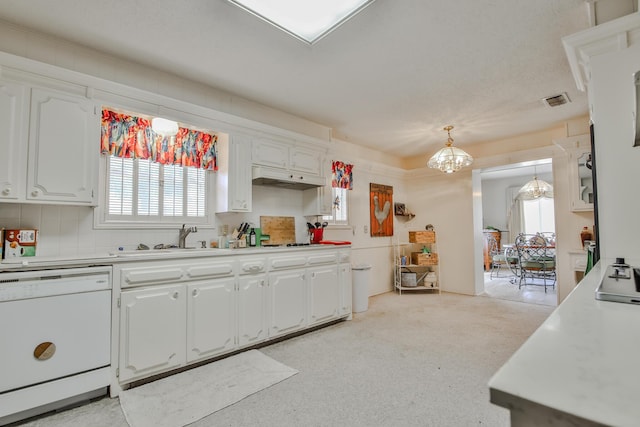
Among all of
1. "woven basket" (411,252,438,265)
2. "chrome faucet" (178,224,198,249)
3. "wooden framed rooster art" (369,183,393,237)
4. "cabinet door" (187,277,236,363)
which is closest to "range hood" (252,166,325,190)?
"chrome faucet" (178,224,198,249)

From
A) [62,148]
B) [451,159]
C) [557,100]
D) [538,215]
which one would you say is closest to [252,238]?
[62,148]

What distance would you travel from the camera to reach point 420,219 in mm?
5922

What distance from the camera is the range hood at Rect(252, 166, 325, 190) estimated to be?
10.9ft

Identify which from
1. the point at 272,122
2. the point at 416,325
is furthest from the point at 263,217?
the point at 416,325

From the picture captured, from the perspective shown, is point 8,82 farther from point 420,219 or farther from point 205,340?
point 420,219

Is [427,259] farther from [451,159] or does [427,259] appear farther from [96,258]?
[96,258]

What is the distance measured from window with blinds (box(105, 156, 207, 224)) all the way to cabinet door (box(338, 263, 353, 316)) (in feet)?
5.62

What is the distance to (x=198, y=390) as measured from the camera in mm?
2201

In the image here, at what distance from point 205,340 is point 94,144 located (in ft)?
5.92

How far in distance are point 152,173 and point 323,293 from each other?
2.18 metres

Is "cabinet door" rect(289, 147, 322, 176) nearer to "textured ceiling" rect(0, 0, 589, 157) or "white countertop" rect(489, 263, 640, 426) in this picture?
"textured ceiling" rect(0, 0, 589, 157)

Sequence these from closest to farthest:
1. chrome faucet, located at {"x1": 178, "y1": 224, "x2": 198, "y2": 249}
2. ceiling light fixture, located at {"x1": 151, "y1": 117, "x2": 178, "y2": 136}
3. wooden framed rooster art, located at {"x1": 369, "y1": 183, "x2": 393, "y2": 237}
Answer: 1. ceiling light fixture, located at {"x1": 151, "y1": 117, "x2": 178, "y2": 136}
2. chrome faucet, located at {"x1": 178, "y1": 224, "x2": 198, "y2": 249}
3. wooden framed rooster art, located at {"x1": 369, "y1": 183, "x2": 393, "y2": 237}

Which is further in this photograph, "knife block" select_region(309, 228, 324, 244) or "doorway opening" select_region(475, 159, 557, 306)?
"doorway opening" select_region(475, 159, 557, 306)

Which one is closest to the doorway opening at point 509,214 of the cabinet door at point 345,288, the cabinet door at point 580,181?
the cabinet door at point 580,181
